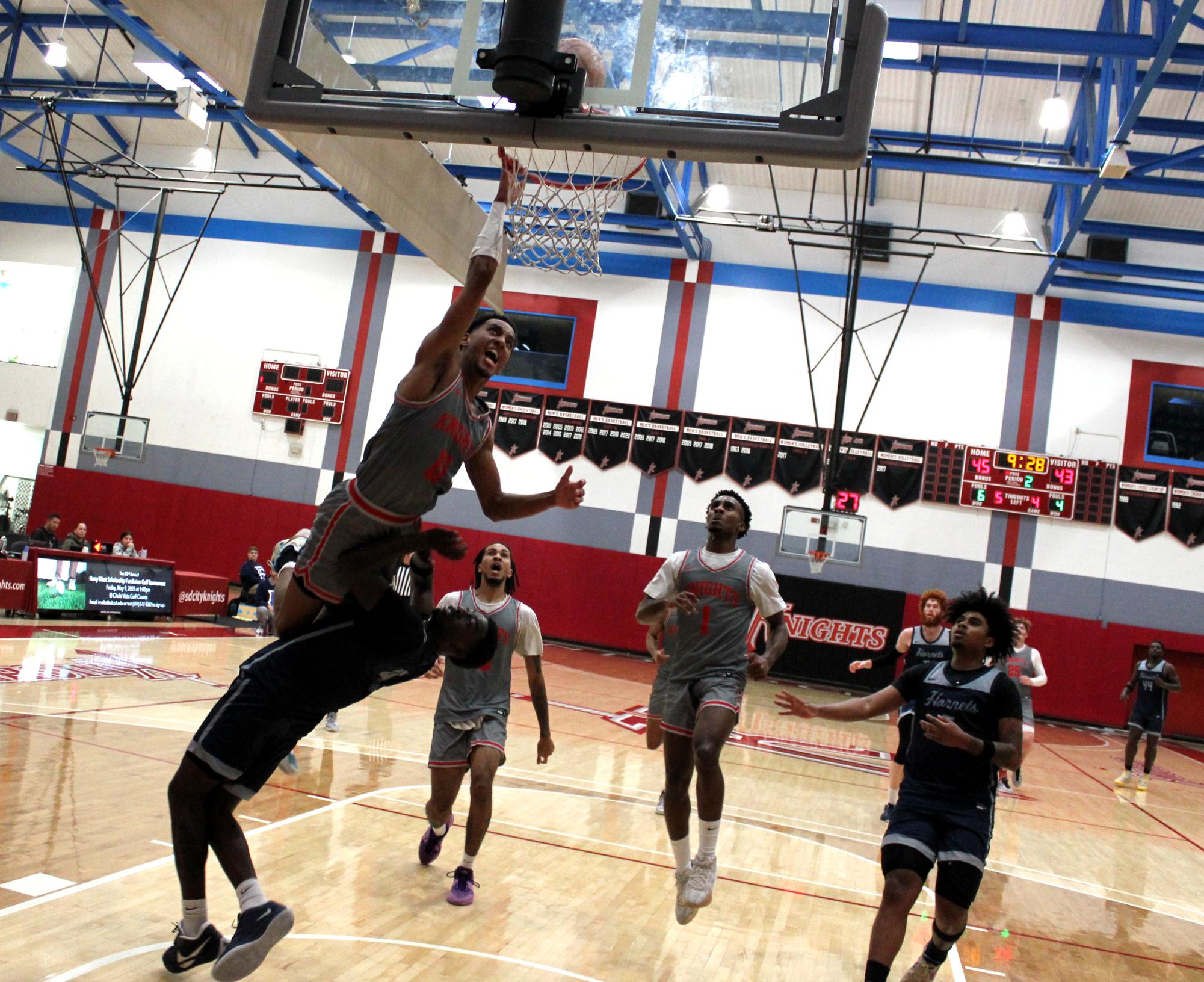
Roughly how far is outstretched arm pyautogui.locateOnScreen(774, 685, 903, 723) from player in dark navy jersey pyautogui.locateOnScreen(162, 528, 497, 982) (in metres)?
1.73

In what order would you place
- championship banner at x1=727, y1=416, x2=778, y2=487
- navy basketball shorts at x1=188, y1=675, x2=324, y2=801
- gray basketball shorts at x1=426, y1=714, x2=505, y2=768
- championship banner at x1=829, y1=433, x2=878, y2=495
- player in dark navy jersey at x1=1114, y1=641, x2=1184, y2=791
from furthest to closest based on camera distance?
championship banner at x1=727, y1=416, x2=778, y2=487 < championship banner at x1=829, y1=433, x2=878, y2=495 < player in dark navy jersey at x1=1114, y1=641, x2=1184, y2=791 < gray basketball shorts at x1=426, y1=714, x2=505, y2=768 < navy basketball shorts at x1=188, y1=675, x2=324, y2=801

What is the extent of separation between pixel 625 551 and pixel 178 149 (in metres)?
13.8

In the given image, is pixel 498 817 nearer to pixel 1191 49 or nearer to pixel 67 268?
pixel 1191 49

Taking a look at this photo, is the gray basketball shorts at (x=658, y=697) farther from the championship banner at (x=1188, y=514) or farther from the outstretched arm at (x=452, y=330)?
the championship banner at (x=1188, y=514)

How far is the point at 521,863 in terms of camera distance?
5.66m

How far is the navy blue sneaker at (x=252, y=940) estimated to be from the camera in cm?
314

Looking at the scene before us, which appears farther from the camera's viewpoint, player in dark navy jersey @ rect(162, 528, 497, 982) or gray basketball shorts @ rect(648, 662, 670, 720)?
gray basketball shorts @ rect(648, 662, 670, 720)

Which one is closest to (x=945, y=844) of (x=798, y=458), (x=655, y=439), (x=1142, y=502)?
(x=798, y=458)

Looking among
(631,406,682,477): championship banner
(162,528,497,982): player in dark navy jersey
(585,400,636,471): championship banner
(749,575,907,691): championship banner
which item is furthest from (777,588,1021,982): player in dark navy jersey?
(585,400,636,471): championship banner

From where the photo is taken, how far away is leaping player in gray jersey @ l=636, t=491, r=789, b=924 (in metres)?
4.89

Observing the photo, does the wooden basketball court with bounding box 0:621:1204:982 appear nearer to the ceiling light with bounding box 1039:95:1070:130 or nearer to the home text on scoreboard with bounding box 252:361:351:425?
the ceiling light with bounding box 1039:95:1070:130

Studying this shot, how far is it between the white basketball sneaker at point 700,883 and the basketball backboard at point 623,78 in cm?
316

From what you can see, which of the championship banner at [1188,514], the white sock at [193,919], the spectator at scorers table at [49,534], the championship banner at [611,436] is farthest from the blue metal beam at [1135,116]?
the spectator at scorers table at [49,534]

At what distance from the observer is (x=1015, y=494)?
1889 centimetres
